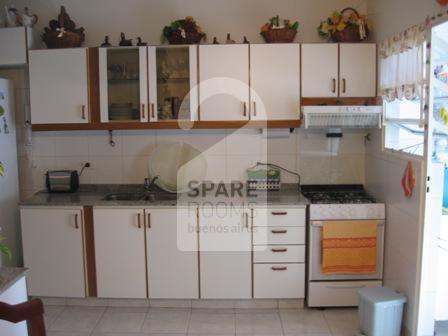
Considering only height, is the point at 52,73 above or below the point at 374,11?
below

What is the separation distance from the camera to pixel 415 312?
94.0 inches

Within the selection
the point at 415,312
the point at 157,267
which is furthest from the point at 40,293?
the point at 415,312

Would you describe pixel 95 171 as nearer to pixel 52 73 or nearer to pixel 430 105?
pixel 52 73

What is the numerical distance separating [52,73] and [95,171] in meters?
0.89

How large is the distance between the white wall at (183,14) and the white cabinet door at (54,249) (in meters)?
1.49

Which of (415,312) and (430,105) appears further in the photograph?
(415,312)

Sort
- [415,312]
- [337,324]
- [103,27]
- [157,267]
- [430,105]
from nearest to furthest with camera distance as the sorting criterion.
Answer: [430,105] < [415,312] < [337,324] < [157,267] < [103,27]

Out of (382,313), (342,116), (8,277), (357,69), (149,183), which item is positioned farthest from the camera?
(149,183)

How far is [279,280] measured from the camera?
117 inches

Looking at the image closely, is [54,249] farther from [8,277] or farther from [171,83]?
[171,83]

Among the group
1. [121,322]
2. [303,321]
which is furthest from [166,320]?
[303,321]

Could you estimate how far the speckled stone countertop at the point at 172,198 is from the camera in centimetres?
295

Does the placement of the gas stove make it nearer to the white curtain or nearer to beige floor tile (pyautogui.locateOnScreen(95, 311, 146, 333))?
the white curtain

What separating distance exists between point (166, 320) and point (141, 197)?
98cm
